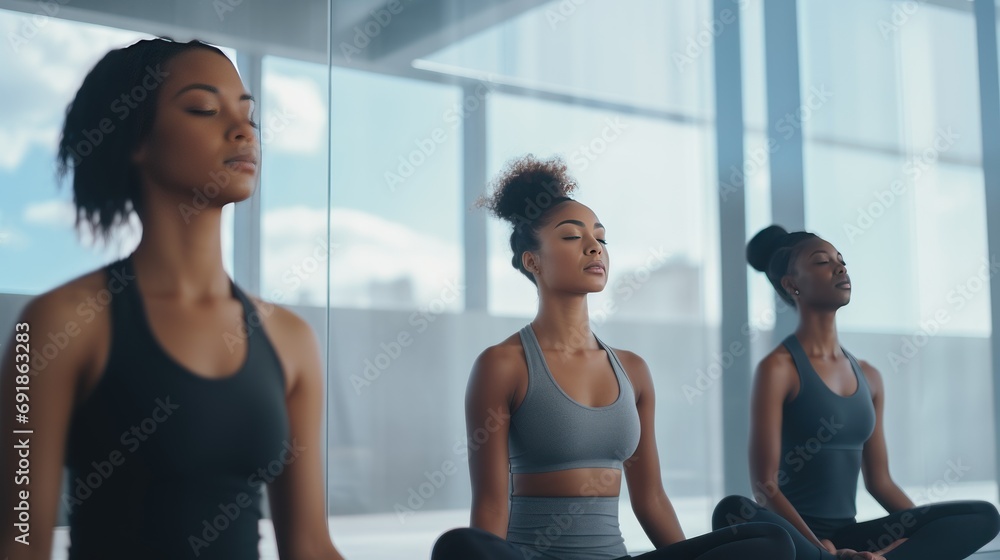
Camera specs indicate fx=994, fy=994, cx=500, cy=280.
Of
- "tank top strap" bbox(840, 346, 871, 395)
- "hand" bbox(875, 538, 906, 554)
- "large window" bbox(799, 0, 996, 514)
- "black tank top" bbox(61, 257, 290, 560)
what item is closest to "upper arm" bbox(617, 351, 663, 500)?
"hand" bbox(875, 538, 906, 554)

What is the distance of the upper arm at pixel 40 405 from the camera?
1.40 metres

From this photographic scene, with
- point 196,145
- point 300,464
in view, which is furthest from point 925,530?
point 196,145

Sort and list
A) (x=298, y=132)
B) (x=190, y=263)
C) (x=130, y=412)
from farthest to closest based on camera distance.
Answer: (x=298, y=132) < (x=190, y=263) < (x=130, y=412)

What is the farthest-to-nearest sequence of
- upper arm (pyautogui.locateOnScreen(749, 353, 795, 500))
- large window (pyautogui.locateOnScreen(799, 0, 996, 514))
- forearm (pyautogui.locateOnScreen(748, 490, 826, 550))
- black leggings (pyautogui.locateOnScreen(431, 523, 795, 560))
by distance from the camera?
large window (pyautogui.locateOnScreen(799, 0, 996, 514)) < upper arm (pyautogui.locateOnScreen(749, 353, 795, 500)) < forearm (pyautogui.locateOnScreen(748, 490, 826, 550)) < black leggings (pyautogui.locateOnScreen(431, 523, 795, 560))

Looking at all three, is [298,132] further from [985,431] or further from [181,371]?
[985,431]

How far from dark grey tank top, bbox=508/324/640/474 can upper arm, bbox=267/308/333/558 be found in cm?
53

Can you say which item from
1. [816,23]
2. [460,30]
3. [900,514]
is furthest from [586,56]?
[900,514]

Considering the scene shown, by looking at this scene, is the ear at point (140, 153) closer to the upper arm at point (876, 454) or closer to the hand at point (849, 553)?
the hand at point (849, 553)

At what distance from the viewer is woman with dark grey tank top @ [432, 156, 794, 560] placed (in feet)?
6.37

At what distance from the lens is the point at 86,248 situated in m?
2.15

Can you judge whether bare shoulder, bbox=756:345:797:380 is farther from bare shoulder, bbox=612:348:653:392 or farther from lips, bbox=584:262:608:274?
lips, bbox=584:262:608:274

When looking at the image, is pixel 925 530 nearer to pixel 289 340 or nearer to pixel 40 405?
pixel 289 340

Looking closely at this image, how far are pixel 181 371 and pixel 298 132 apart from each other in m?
1.35

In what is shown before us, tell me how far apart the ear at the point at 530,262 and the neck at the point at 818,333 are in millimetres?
863
